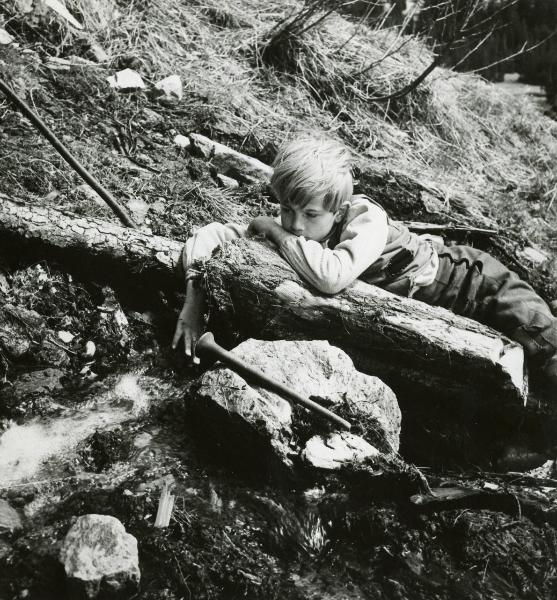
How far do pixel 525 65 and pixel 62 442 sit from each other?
Answer: 25.3 feet

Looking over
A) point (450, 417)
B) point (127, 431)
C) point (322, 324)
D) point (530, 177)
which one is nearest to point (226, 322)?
point (322, 324)

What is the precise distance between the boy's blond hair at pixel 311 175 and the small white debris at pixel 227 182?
55.4 inches

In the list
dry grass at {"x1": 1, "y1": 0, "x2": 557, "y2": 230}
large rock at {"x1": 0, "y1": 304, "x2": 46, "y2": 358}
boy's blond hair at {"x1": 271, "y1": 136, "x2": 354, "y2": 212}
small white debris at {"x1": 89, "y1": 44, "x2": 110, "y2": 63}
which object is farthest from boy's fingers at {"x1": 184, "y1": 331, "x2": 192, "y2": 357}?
small white debris at {"x1": 89, "y1": 44, "x2": 110, "y2": 63}

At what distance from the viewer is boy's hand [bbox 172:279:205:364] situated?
10.3 ft

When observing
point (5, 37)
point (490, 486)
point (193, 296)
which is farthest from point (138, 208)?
point (490, 486)

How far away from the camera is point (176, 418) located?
288cm

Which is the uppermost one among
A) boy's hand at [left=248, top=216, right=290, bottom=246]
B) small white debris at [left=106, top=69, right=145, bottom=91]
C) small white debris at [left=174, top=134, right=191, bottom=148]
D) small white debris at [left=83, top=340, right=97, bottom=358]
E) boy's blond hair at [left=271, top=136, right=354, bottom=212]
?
boy's blond hair at [left=271, top=136, right=354, bottom=212]

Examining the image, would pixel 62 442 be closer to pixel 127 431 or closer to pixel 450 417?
pixel 127 431

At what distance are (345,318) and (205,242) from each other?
849mm

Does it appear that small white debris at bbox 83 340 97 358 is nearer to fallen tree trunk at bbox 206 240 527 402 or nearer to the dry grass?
fallen tree trunk at bbox 206 240 527 402

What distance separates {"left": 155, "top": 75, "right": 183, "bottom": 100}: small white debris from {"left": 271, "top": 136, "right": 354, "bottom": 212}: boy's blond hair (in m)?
2.36

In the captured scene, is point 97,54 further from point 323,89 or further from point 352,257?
point 352,257

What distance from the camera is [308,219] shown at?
3082 mm

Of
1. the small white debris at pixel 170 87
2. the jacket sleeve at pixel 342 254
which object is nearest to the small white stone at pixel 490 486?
the jacket sleeve at pixel 342 254
